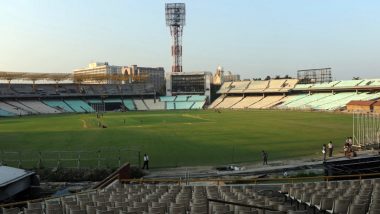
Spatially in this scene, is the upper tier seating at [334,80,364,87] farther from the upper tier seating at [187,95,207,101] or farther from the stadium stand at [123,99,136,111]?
the stadium stand at [123,99,136,111]

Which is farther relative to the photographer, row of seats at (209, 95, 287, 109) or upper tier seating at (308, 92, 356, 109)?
row of seats at (209, 95, 287, 109)

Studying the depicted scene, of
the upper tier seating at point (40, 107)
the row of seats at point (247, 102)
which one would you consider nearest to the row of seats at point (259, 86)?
the row of seats at point (247, 102)

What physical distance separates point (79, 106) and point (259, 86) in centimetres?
5123

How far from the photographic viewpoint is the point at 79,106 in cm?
10588

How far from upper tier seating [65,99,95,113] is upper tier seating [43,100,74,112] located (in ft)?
4.05

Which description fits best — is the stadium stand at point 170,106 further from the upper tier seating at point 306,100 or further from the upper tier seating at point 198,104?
the upper tier seating at point 306,100

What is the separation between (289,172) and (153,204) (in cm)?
1420

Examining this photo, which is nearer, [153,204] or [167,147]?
[153,204]

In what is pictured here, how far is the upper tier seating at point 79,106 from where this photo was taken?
4024 inches

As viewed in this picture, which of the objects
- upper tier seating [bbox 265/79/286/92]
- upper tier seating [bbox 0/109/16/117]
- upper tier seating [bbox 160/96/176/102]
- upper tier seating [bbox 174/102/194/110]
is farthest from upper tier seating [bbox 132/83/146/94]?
upper tier seating [bbox 0/109/16/117]

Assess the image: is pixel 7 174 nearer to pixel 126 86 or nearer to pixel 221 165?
pixel 221 165

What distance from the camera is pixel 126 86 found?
129 metres

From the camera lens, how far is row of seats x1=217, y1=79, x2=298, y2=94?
11106 centimetres

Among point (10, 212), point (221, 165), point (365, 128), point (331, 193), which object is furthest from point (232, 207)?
point (365, 128)
